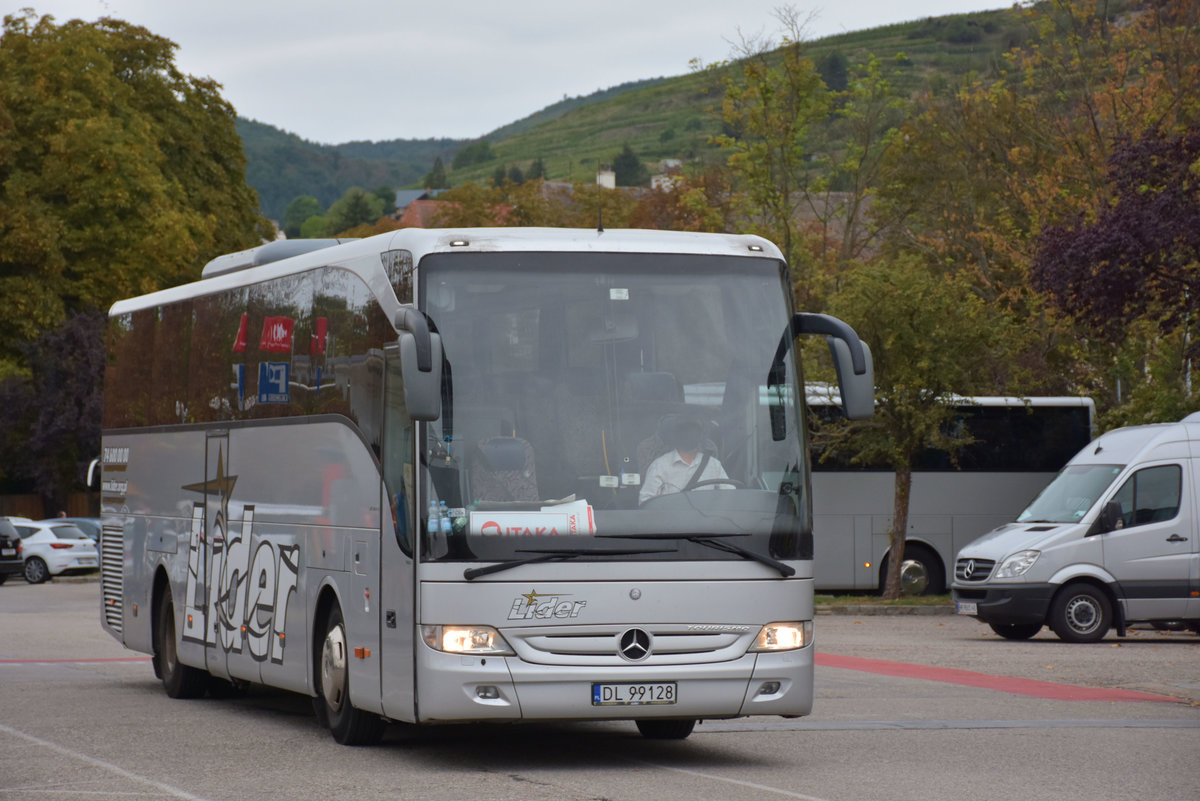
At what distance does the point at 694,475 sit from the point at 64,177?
44005 mm

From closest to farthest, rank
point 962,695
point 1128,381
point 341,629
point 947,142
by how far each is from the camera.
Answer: point 341,629
point 962,695
point 1128,381
point 947,142

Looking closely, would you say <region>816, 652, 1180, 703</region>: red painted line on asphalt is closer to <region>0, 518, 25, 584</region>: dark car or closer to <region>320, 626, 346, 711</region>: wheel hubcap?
<region>320, 626, 346, 711</region>: wheel hubcap

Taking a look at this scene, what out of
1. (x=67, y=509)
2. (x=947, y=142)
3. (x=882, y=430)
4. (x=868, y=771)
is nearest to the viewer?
(x=868, y=771)

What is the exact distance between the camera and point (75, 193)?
171 feet

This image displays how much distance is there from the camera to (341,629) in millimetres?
12328

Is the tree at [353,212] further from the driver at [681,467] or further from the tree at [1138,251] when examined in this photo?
the driver at [681,467]

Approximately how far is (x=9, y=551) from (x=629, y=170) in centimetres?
12440

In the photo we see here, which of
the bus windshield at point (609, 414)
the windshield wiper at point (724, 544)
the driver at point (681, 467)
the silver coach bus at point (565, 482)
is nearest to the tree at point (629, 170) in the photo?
the silver coach bus at point (565, 482)

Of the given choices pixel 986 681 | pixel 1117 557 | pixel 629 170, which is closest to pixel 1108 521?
pixel 1117 557

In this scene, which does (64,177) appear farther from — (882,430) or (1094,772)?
(1094,772)

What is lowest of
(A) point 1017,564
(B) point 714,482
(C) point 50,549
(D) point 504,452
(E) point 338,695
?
(C) point 50,549

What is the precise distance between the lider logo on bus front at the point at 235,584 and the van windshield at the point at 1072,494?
39.8ft

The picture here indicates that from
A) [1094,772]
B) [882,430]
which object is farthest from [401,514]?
[882,430]

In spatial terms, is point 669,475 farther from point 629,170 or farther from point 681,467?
point 629,170
